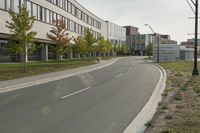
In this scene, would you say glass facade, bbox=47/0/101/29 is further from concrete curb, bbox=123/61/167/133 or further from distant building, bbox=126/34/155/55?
distant building, bbox=126/34/155/55

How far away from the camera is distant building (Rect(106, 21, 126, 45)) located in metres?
130

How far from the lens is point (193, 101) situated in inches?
503

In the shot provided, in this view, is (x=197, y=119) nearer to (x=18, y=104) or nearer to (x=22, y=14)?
(x=18, y=104)

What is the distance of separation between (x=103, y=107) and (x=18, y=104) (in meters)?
3.06

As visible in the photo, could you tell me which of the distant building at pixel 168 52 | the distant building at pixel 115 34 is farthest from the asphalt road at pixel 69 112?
the distant building at pixel 115 34

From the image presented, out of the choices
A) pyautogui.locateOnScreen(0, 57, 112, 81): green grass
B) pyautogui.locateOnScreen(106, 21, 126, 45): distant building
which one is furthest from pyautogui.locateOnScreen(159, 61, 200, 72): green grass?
pyautogui.locateOnScreen(106, 21, 126, 45): distant building

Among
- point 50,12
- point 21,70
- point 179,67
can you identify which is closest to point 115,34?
point 50,12

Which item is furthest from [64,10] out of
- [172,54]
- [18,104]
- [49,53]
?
[18,104]

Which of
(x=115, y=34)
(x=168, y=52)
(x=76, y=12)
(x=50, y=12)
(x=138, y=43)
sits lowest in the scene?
(x=168, y=52)

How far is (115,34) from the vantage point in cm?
14100

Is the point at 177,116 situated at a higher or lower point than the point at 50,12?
lower

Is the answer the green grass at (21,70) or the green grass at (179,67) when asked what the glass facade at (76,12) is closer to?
the green grass at (179,67)

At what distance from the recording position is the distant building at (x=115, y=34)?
130500 mm

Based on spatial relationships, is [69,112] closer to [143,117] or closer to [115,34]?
[143,117]
